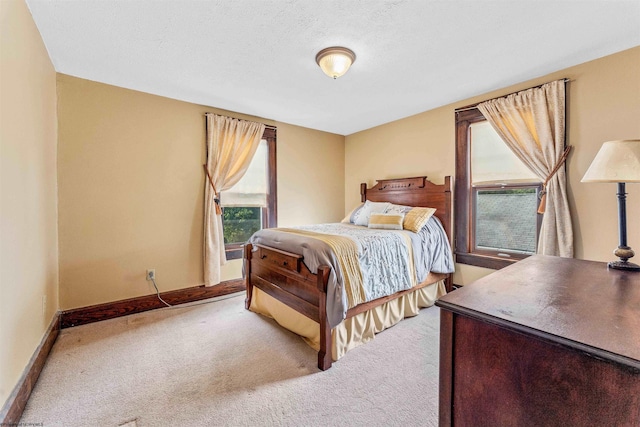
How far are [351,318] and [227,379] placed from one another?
1.01 m

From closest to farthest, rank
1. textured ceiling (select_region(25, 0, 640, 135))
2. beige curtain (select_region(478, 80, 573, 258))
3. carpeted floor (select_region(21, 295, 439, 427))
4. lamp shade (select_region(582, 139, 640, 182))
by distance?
1. lamp shade (select_region(582, 139, 640, 182))
2. carpeted floor (select_region(21, 295, 439, 427))
3. textured ceiling (select_region(25, 0, 640, 135))
4. beige curtain (select_region(478, 80, 573, 258))

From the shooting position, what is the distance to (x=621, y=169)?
136cm

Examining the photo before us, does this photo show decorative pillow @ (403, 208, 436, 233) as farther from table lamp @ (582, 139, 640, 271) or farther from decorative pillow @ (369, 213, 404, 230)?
table lamp @ (582, 139, 640, 271)

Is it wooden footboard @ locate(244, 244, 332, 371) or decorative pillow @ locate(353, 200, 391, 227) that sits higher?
decorative pillow @ locate(353, 200, 391, 227)

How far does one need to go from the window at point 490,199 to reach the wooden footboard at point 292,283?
82.6 inches

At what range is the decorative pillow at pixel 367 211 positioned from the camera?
11.5 feet

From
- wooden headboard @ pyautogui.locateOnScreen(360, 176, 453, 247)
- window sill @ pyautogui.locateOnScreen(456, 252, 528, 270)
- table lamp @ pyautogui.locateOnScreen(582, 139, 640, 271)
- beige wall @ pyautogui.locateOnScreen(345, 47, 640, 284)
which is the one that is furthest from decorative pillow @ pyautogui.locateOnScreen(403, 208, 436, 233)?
table lamp @ pyautogui.locateOnScreen(582, 139, 640, 271)

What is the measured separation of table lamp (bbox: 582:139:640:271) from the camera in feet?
4.42

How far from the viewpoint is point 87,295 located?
103 inches

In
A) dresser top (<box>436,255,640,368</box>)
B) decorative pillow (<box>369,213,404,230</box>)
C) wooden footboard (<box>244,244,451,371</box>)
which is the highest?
decorative pillow (<box>369,213,404,230</box>)

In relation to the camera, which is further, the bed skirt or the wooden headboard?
the wooden headboard

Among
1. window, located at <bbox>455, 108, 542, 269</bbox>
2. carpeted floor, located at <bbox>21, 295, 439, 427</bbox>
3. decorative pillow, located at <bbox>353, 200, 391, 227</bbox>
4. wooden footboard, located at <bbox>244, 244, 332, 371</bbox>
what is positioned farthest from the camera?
decorative pillow, located at <bbox>353, 200, 391, 227</bbox>

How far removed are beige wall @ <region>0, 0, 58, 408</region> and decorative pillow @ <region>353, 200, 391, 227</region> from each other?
3.09 m

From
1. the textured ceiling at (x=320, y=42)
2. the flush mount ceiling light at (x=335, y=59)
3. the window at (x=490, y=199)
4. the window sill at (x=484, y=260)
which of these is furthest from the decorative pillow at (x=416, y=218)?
the flush mount ceiling light at (x=335, y=59)
